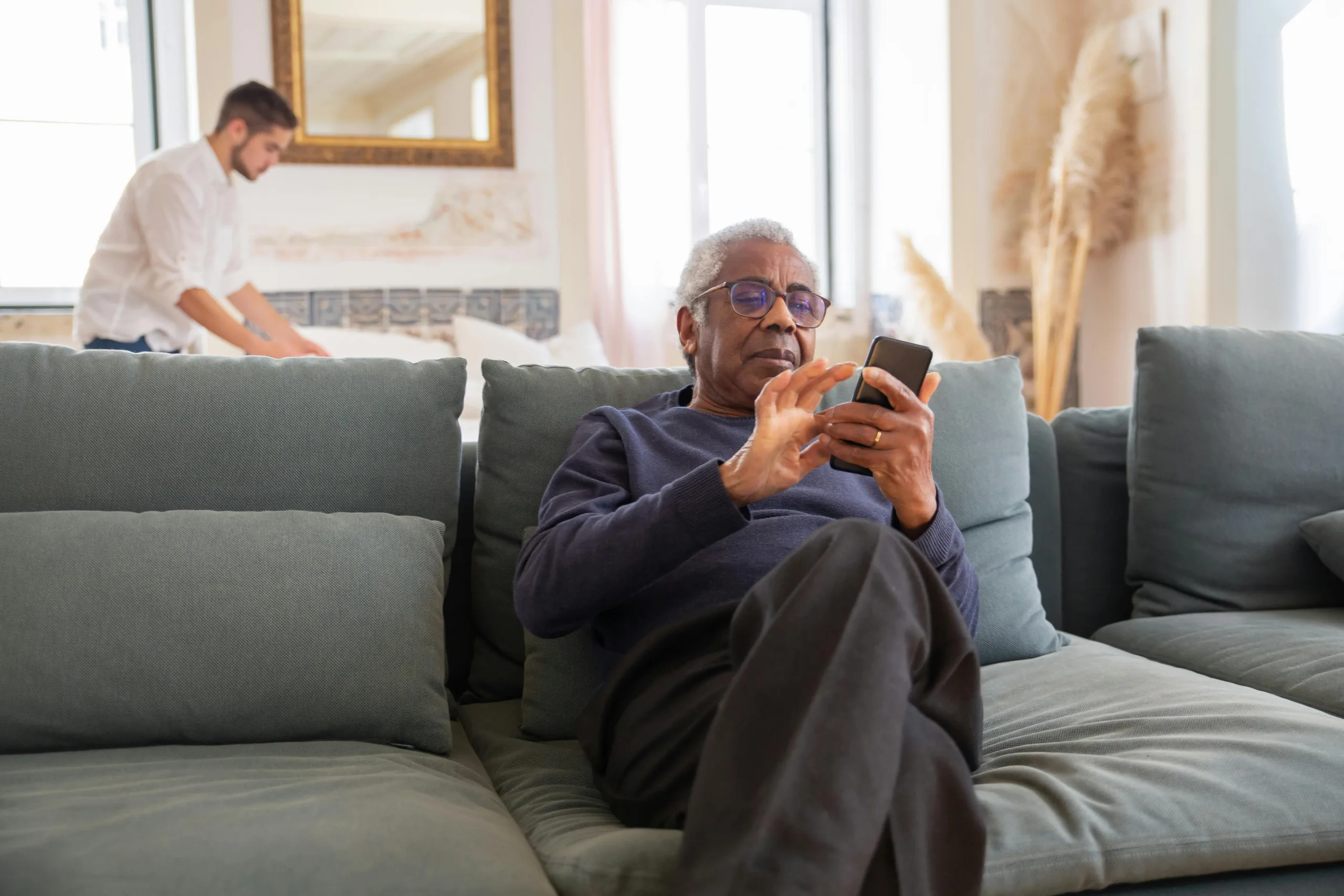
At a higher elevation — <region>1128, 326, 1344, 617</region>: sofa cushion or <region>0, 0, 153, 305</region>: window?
<region>0, 0, 153, 305</region>: window

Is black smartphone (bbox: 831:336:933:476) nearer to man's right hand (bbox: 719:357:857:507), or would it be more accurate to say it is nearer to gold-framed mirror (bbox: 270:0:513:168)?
man's right hand (bbox: 719:357:857:507)

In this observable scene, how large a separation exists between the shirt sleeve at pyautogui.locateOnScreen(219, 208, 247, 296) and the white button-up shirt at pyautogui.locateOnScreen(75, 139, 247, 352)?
0.31 m

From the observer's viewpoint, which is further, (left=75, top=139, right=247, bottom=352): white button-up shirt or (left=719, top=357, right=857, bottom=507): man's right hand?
(left=75, top=139, right=247, bottom=352): white button-up shirt

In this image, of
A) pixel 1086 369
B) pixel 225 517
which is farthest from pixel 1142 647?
pixel 1086 369

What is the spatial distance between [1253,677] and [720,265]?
0.96 metres

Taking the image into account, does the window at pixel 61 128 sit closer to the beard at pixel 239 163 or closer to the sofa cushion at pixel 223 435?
the beard at pixel 239 163

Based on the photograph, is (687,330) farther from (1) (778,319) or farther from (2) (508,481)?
(2) (508,481)

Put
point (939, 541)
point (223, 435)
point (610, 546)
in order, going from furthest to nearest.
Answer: point (223, 435), point (939, 541), point (610, 546)

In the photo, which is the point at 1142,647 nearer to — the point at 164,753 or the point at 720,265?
the point at 720,265

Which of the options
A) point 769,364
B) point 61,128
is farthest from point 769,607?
point 61,128

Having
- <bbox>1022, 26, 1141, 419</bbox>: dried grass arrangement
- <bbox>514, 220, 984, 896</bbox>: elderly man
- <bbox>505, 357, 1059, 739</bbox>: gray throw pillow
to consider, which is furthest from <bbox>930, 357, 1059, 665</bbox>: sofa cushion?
<bbox>1022, 26, 1141, 419</bbox>: dried grass arrangement

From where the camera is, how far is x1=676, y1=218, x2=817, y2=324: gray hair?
1.62 metres

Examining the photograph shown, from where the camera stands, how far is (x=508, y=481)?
1618 mm

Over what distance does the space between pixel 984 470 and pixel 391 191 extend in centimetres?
264
